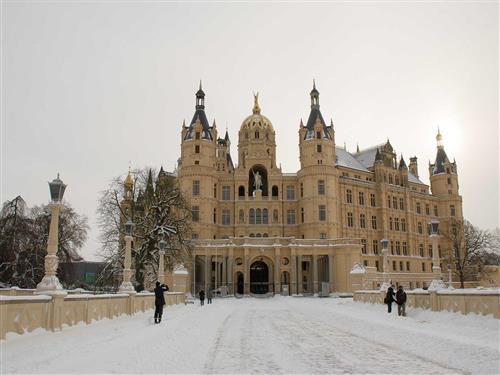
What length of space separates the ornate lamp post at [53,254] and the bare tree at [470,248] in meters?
66.4

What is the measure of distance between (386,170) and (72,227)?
51.9 meters

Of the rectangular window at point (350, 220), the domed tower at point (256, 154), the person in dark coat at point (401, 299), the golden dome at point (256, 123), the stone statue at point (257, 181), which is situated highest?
the golden dome at point (256, 123)

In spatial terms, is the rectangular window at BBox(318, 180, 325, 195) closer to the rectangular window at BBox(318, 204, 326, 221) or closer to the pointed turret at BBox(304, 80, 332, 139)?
the rectangular window at BBox(318, 204, 326, 221)

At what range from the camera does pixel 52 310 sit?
13.4 m

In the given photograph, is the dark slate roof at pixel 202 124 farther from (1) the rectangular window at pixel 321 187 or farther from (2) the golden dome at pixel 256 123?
(1) the rectangular window at pixel 321 187

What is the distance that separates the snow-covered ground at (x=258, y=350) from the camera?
8.99m

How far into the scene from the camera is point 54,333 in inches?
518

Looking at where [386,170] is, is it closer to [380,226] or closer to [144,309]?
[380,226]

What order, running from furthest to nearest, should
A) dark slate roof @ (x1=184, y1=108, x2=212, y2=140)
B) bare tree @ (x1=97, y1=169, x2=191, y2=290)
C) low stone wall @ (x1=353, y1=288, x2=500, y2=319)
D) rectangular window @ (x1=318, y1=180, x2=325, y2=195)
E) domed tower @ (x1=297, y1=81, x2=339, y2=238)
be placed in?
dark slate roof @ (x1=184, y1=108, x2=212, y2=140) → rectangular window @ (x1=318, y1=180, x2=325, y2=195) → domed tower @ (x1=297, y1=81, x2=339, y2=238) → bare tree @ (x1=97, y1=169, x2=191, y2=290) → low stone wall @ (x1=353, y1=288, x2=500, y2=319)

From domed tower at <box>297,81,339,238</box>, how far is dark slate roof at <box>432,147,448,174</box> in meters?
28.0

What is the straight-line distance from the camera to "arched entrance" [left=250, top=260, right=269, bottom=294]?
66062 mm

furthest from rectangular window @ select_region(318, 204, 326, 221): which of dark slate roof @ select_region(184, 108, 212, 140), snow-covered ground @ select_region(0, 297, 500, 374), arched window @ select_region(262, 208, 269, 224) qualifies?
snow-covered ground @ select_region(0, 297, 500, 374)

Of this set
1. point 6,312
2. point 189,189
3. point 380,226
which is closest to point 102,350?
point 6,312

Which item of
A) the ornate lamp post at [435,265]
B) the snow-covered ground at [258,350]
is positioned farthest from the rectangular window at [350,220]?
the snow-covered ground at [258,350]
